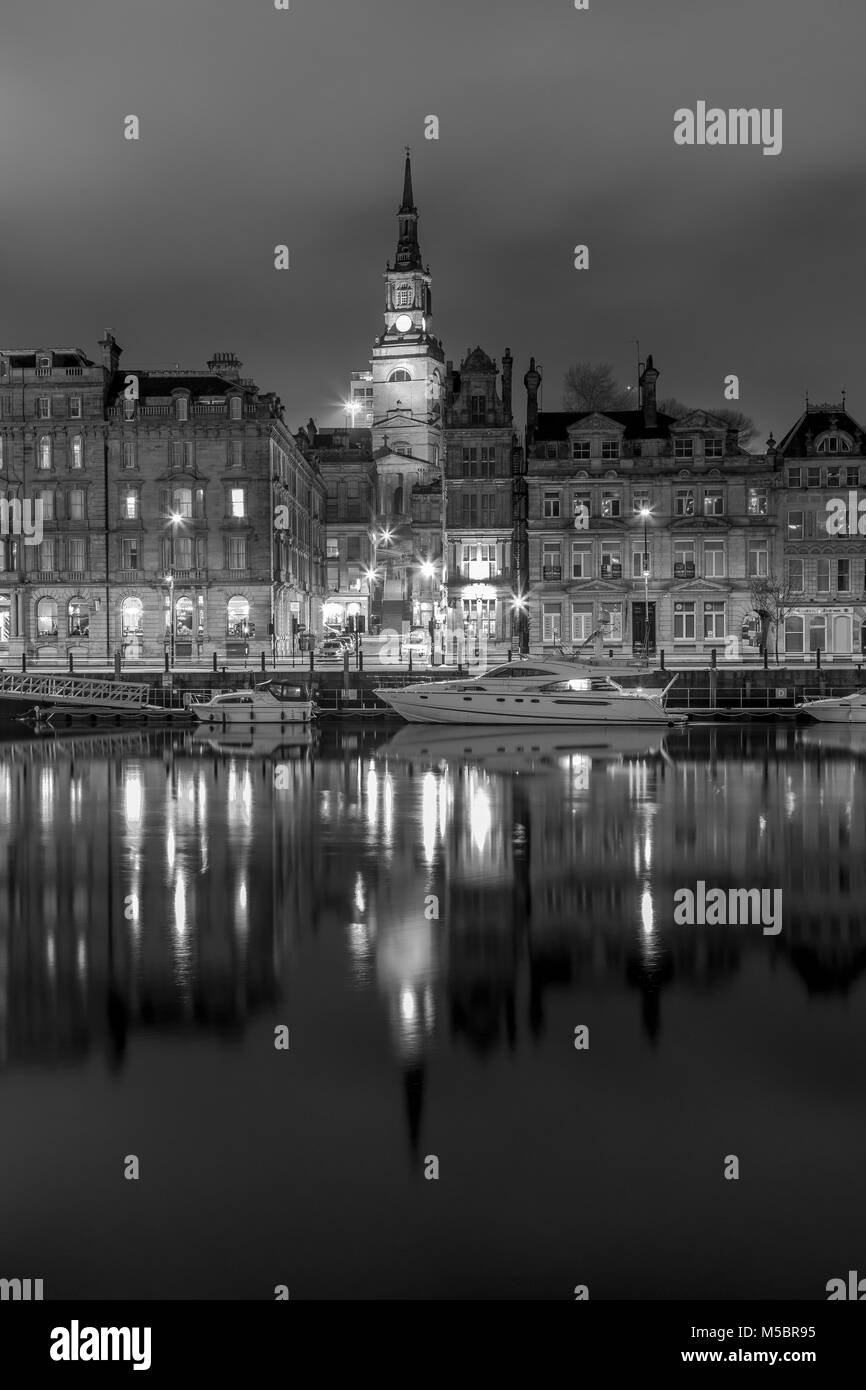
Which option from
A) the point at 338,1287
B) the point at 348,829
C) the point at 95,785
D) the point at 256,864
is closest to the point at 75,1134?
the point at 338,1287

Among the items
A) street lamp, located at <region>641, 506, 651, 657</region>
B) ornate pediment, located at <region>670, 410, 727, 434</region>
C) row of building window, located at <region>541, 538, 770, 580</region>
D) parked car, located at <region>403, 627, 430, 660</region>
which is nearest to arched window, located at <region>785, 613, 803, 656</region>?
row of building window, located at <region>541, 538, 770, 580</region>

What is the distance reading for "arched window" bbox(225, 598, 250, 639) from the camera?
74.6m

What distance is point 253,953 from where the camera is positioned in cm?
1620

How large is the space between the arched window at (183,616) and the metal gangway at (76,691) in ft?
59.3

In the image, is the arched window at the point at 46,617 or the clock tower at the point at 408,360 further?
the clock tower at the point at 408,360

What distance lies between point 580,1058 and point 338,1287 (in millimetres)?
4388

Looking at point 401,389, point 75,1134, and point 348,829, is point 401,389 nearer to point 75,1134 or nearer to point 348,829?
point 348,829

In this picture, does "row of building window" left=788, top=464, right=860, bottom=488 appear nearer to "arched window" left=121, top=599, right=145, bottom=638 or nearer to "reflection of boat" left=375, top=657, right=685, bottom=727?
"reflection of boat" left=375, top=657, right=685, bottom=727

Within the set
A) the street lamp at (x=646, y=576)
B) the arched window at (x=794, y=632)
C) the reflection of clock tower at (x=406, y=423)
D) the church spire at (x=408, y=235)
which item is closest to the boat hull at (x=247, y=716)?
the street lamp at (x=646, y=576)

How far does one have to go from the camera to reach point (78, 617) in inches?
2965

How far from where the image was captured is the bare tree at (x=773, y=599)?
245ft

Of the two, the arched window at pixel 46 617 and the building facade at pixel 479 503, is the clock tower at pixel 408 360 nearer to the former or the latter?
the building facade at pixel 479 503

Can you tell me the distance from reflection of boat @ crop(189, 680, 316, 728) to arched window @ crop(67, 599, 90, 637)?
23.9 m

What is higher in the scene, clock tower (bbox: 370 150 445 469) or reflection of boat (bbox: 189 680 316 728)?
clock tower (bbox: 370 150 445 469)
